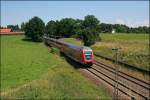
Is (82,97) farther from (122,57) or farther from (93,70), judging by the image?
(122,57)

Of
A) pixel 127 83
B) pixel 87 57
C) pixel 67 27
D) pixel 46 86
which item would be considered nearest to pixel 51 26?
pixel 67 27

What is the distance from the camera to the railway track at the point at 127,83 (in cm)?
2592

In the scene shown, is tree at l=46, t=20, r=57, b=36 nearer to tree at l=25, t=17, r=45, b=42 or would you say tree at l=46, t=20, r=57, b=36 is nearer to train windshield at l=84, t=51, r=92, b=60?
tree at l=25, t=17, r=45, b=42

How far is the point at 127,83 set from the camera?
30.9 m

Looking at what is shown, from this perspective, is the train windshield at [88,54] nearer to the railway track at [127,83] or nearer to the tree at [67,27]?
the railway track at [127,83]

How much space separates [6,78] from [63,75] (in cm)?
689

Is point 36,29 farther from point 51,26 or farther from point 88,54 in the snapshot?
point 88,54

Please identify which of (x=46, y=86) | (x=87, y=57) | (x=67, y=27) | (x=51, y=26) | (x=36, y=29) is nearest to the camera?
(x=46, y=86)

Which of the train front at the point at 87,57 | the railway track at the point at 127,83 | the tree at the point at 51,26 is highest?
the tree at the point at 51,26

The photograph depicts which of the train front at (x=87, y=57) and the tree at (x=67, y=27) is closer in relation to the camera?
the train front at (x=87, y=57)

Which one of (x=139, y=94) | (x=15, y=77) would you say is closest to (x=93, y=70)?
(x=15, y=77)

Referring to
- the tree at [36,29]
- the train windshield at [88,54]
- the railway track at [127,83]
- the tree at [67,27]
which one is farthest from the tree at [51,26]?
the railway track at [127,83]

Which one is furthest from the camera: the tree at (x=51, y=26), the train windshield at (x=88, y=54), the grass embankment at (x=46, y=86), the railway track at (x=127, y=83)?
the tree at (x=51, y=26)

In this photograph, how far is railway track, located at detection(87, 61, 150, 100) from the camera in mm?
25919
